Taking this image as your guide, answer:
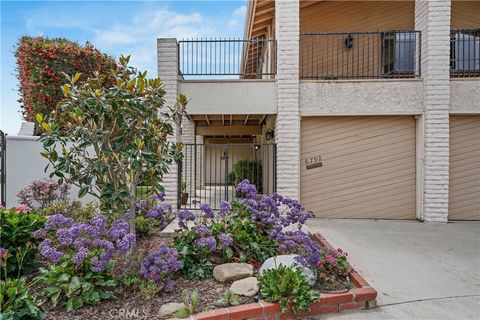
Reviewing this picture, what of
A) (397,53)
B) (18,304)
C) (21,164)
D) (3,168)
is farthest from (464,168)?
(3,168)

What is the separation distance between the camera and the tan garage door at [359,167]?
7.40 metres

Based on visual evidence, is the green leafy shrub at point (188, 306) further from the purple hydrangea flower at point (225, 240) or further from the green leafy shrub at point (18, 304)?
the green leafy shrub at point (18, 304)

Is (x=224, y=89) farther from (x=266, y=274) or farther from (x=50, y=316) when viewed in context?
(x=50, y=316)

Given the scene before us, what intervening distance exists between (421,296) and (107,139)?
153 inches

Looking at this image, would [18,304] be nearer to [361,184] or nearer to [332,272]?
[332,272]

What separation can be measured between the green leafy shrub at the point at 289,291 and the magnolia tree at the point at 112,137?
1.74 metres

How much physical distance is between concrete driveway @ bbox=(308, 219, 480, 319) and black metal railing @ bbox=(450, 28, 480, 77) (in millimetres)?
4053

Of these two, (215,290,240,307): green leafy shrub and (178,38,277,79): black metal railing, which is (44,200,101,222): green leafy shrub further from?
(178,38,277,79): black metal railing

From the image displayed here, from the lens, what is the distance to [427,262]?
14.1ft

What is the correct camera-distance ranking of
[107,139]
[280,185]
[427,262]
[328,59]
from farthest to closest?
[328,59] < [280,185] < [427,262] < [107,139]

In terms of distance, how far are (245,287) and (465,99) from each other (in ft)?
23.1

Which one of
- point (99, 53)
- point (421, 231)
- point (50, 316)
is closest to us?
point (50, 316)

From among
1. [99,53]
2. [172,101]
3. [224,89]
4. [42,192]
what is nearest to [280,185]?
[224,89]

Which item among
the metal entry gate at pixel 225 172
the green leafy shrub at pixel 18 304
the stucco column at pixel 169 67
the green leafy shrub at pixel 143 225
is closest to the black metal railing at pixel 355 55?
the metal entry gate at pixel 225 172
